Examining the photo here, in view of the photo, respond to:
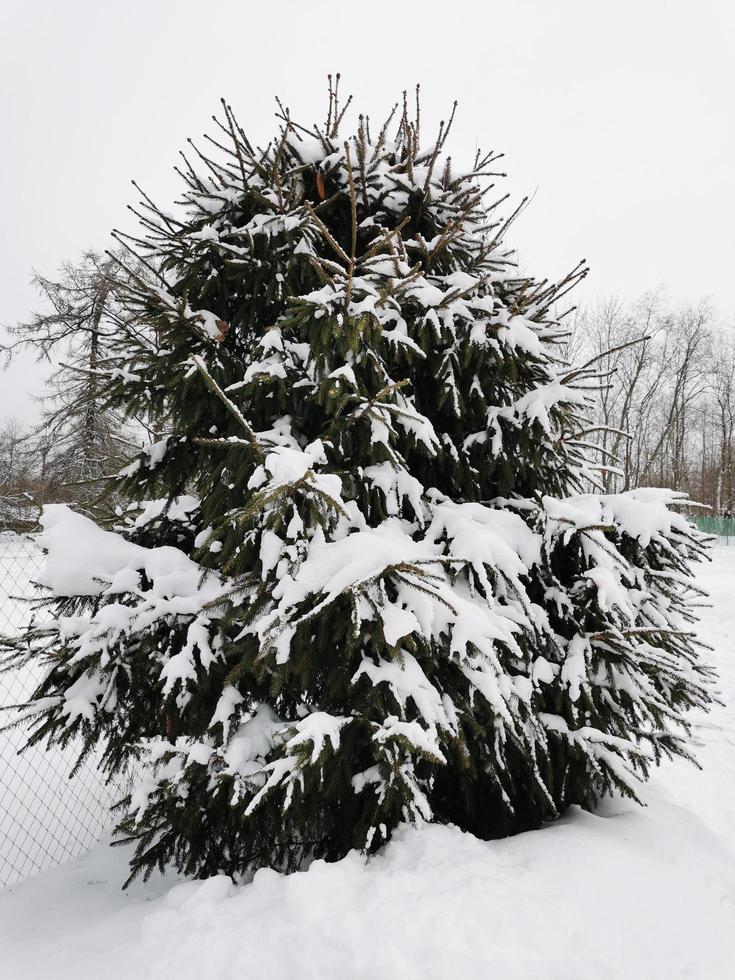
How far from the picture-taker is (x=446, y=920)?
5.64 feet

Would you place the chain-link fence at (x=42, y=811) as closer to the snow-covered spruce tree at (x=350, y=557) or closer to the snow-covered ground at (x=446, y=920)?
the snow-covered ground at (x=446, y=920)

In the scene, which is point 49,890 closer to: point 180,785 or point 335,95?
point 180,785

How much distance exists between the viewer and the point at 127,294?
3043 millimetres

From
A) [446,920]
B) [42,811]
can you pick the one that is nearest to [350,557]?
[446,920]

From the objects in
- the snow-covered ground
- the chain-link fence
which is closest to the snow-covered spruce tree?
the snow-covered ground

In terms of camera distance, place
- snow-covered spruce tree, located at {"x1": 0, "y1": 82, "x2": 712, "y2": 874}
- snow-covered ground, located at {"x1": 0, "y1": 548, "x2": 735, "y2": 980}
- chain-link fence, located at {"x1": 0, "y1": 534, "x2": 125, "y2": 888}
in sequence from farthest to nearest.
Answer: chain-link fence, located at {"x1": 0, "y1": 534, "x2": 125, "y2": 888} < snow-covered spruce tree, located at {"x1": 0, "y1": 82, "x2": 712, "y2": 874} < snow-covered ground, located at {"x1": 0, "y1": 548, "x2": 735, "y2": 980}

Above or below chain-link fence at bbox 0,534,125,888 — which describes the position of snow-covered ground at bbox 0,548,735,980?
above

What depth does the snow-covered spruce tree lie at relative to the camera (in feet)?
6.98

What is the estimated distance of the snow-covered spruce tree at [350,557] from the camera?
2.13 m

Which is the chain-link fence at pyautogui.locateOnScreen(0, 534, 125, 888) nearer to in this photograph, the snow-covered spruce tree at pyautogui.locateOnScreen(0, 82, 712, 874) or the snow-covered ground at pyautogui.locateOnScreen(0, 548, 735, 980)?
the snow-covered ground at pyautogui.locateOnScreen(0, 548, 735, 980)

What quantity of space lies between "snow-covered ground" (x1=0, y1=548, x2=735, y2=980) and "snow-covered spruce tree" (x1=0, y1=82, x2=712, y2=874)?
25cm

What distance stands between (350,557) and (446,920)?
4.04ft

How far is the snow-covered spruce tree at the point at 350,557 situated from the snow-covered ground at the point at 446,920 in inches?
9.9

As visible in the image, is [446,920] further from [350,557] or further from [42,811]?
[42,811]
